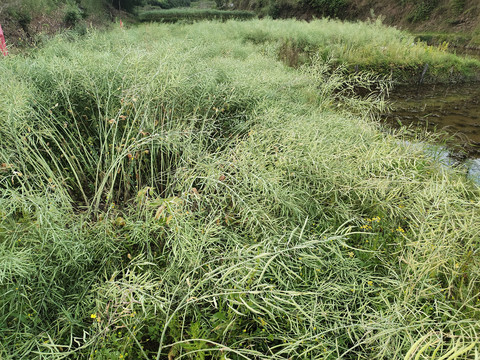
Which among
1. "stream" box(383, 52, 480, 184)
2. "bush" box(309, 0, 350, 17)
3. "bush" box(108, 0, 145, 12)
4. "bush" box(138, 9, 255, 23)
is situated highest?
"bush" box(309, 0, 350, 17)

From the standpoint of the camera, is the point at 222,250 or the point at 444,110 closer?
the point at 222,250

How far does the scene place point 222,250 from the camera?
1.55 meters

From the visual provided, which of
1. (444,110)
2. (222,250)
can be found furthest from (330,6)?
(222,250)

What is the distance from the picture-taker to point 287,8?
24.9 metres

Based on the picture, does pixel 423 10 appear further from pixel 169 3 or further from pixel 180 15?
pixel 169 3

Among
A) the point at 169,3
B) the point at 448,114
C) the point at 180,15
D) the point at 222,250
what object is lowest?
the point at 448,114

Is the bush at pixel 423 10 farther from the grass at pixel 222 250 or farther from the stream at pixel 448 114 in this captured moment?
the grass at pixel 222 250

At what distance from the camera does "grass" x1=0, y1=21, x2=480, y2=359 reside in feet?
4.14

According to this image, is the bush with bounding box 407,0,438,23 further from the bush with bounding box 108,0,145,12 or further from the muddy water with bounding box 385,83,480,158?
the bush with bounding box 108,0,145,12

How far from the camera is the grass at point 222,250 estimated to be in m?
1.26

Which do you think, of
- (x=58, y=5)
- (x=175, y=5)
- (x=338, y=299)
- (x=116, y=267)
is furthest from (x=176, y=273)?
(x=175, y=5)

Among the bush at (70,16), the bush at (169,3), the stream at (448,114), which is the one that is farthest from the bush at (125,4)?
the stream at (448,114)

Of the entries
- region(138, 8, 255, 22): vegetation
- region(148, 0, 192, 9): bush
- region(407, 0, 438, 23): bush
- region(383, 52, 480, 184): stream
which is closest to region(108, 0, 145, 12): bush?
region(138, 8, 255, 22): vegetation

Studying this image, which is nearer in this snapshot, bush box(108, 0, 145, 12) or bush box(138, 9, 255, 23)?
bush box(108, 0, 145, 12)
